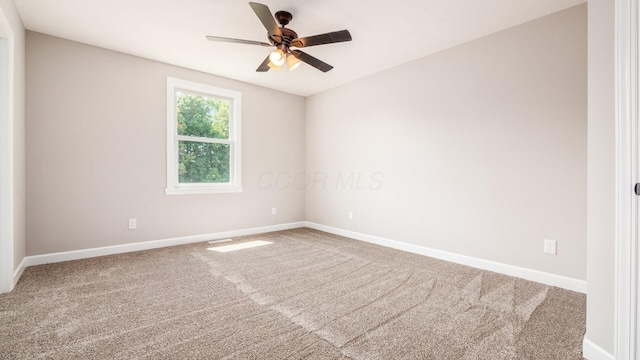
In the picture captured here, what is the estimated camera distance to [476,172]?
9.80 feet

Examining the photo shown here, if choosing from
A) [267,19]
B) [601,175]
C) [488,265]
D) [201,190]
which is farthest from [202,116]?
[601,175]

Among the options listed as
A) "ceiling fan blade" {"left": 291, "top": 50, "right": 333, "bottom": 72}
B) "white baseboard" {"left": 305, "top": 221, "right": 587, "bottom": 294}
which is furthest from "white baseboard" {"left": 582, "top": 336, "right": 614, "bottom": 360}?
"ceiling fan blade" {"left": 291, "top": 50, "right": 333, "bottom": 72}

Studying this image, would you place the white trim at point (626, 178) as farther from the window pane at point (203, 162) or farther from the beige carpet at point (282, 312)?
the window pane at point (203, 162)

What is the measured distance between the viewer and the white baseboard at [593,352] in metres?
1.38

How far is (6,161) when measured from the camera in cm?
217

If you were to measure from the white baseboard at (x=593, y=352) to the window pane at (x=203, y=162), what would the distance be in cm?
423

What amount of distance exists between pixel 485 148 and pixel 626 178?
1.74m

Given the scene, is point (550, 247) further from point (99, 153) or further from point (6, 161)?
point (99, 153)

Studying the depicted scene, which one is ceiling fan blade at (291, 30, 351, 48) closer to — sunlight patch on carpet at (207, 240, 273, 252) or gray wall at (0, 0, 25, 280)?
gray wall at (0, 0, 25, 280)

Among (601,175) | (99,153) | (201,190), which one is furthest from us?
(201,190)

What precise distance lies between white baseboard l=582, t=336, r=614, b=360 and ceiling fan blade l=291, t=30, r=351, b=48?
2.52 m

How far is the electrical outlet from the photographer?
2.50 meters

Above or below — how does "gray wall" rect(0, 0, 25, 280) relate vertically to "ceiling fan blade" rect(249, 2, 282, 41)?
below

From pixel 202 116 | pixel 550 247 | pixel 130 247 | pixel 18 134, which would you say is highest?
pixel 202 116
